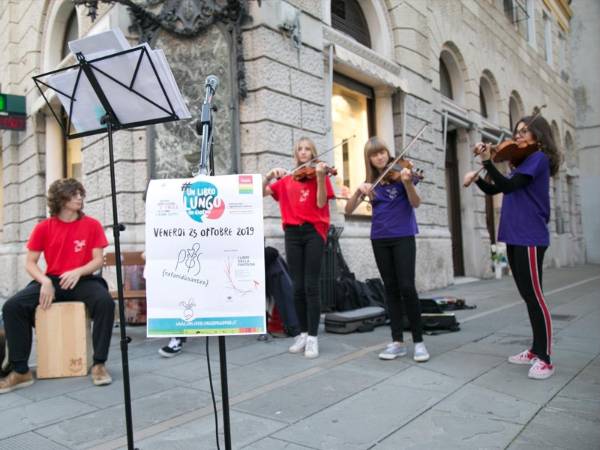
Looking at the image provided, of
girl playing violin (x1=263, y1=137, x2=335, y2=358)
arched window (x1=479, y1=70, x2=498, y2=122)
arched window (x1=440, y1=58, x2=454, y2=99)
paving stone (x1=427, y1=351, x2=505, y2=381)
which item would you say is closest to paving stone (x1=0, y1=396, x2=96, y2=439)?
girl playing violin (x1=263, y1=137, x2=335, y2=358)

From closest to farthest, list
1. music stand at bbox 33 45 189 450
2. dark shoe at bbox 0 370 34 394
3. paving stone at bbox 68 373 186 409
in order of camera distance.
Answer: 1. music stand at bbox 33 45 189 450
2. paving stone at bbox 68 373 186 409
3. dark shoe at bbox 0 370 34 394

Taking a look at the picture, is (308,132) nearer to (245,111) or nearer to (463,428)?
(245,111)

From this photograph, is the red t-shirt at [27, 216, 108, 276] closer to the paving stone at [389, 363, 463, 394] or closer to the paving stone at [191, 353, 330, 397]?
the paving stone at [191, 353, 330, 397]

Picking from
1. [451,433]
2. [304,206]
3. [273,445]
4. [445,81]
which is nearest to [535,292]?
[451,433]

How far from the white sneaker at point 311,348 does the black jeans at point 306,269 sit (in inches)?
2.0

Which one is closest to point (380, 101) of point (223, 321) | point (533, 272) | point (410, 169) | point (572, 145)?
point (410, 169)

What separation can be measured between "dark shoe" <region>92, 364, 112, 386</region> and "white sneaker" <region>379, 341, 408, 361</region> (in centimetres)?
211

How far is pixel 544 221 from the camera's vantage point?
379cm

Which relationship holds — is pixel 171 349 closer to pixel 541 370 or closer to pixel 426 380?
pixel 426 380

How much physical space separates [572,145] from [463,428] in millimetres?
22115

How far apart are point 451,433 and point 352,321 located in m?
2.89

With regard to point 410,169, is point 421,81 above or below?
above

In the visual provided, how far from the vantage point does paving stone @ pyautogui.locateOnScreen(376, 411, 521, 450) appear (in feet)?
8.21

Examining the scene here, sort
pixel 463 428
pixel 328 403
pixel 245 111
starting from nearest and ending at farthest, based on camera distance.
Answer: pixel 463 428, pixel 328 403, pixel 245 111
